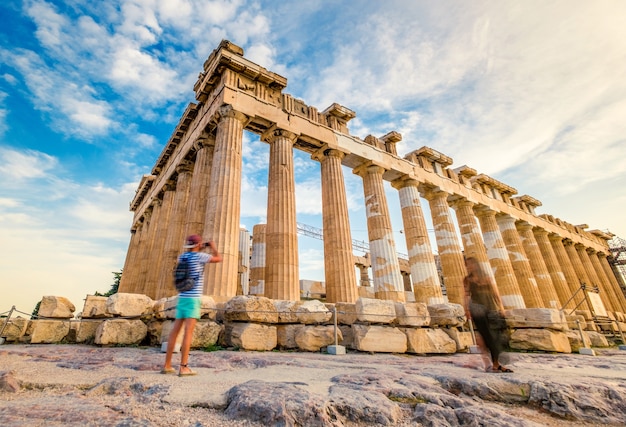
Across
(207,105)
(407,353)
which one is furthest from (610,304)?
(207,105)

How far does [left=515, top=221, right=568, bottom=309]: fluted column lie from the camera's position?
2220 cm

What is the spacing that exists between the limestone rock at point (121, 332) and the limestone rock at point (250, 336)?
6.45ft

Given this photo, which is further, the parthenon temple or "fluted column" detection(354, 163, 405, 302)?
"fluted column" detection(354, 163, 405, 302)

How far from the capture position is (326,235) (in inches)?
533

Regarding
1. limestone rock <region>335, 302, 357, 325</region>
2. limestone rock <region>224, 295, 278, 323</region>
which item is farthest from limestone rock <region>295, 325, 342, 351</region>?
limestone rock <region>224, 295, 278, 323</region>

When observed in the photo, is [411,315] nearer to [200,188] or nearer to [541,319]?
[541,319]

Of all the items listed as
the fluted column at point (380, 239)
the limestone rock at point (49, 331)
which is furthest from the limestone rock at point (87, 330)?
the fluted column at point (380, 239)

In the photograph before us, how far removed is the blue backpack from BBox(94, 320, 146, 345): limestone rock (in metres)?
3.72

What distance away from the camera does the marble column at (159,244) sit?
15688 millimetres

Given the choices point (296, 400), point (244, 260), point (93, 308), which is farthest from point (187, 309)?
point (244, 260)

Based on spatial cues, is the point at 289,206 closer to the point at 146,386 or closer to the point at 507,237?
the point at 146,386

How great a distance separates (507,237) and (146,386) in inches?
1042

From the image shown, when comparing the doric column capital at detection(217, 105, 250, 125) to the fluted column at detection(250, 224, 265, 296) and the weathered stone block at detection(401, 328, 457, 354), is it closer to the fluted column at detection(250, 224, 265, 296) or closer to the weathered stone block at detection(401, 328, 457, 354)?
the fluted column at detection(250, 224, 265, 296)

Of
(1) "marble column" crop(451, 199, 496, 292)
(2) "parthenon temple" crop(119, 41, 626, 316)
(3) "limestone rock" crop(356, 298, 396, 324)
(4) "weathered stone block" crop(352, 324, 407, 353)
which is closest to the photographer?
(4) "weathered stone block" crop(352, 324, 407, 353)
